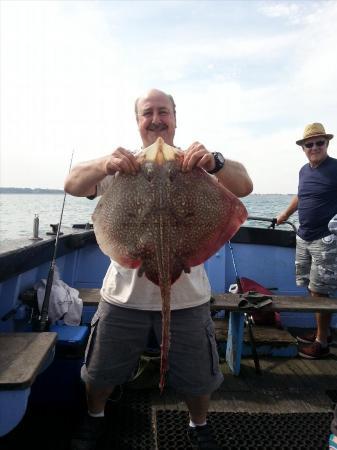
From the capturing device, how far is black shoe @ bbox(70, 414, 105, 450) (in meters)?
2.74

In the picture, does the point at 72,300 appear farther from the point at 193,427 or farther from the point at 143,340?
the point at 193,427

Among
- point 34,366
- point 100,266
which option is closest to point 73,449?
point 34,366

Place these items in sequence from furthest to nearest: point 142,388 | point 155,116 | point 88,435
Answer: point 142,388 → point 88,435 → point 155,116

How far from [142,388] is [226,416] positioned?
0.93 meters

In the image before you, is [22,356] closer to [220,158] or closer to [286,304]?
[220,158]

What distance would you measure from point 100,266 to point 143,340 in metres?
3.20

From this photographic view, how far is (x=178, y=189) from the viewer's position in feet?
6.56

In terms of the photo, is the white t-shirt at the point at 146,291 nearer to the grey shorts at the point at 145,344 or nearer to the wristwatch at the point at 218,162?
the grey shorts at the point at 145,344

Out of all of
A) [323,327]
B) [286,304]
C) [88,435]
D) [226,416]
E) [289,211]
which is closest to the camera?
[88,435]

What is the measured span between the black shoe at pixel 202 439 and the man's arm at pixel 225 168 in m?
1.89

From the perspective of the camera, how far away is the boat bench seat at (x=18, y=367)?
81.0 inches

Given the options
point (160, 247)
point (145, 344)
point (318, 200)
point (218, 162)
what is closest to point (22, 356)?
point (145, 344)

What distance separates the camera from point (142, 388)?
12.6 feet

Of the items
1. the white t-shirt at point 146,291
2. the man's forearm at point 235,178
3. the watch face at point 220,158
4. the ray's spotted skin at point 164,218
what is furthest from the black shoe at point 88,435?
the watch face at point 220,158
